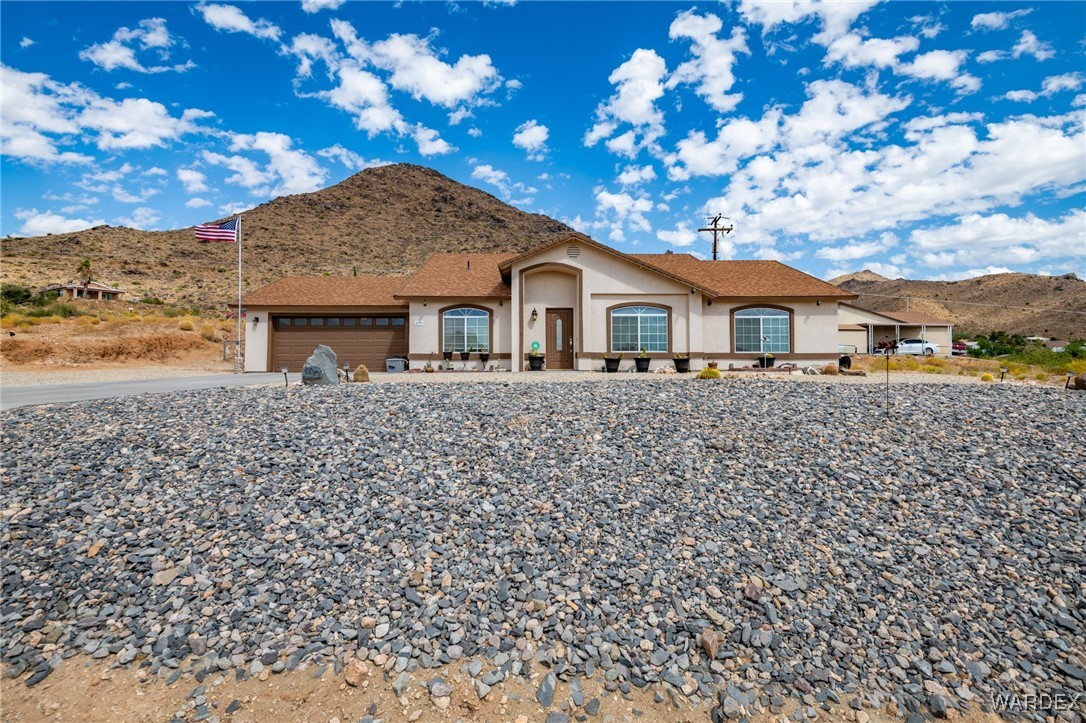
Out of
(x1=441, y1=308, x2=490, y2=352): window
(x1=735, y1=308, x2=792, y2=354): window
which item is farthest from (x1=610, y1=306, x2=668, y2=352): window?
(x1=441, y1=308, x2=490, y2=352): window

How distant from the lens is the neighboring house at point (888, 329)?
135 feet

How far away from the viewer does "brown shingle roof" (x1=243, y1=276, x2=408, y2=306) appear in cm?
2062

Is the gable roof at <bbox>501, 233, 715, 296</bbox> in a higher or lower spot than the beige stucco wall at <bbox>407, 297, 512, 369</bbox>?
higher

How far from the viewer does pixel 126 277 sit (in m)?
50.0

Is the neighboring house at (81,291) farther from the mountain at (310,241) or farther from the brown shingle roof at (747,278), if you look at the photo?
the brown shingle roof at (747,278)

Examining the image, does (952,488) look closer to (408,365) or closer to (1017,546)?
(1017,546)

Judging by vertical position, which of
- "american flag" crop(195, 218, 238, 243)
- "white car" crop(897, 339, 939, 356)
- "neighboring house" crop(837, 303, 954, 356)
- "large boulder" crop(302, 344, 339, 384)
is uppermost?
"american flag" crop(195, 218, 238, 243)

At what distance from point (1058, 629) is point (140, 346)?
31.7 meters

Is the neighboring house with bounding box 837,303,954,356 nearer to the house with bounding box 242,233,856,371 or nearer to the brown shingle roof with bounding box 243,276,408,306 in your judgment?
the house with bounding box 242,233,856,371

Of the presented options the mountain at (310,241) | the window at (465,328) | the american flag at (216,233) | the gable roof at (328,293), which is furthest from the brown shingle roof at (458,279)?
the mountain at (310,241)

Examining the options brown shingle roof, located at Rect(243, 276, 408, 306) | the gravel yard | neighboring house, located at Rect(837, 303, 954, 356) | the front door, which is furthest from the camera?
neighboring house, located at Rect(837, 303, 954, 356)

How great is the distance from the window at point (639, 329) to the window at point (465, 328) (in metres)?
4.85

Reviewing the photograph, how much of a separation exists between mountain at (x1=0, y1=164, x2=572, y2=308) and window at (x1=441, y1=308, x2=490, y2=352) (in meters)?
33.4

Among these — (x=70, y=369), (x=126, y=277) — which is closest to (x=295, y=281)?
(x=70, y=369)
